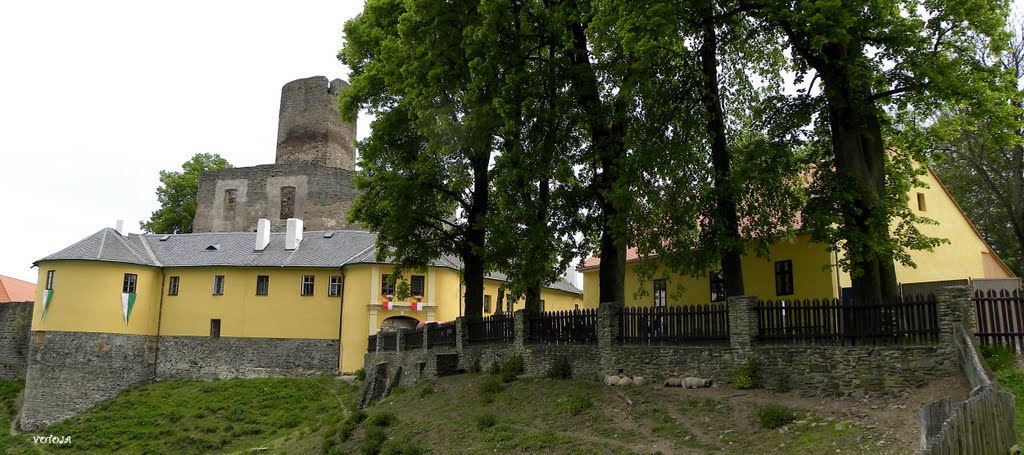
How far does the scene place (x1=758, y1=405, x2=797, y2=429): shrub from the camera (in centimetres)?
1268

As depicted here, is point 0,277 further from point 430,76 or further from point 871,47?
point 871,47

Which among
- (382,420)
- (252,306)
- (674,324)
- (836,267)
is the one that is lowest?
(382,420)

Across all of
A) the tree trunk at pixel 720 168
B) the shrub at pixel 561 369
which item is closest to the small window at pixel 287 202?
the shrub at pixel 561 369

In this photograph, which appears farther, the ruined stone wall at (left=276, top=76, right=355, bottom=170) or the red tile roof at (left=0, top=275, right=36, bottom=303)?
the red tile roof at (left=0, top=275, right=36, bottom=303)

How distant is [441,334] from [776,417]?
16949mm

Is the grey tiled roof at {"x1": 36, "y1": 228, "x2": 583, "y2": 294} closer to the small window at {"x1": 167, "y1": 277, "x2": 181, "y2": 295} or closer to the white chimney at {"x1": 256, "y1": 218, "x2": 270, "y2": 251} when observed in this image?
the white chimney at {"x1": 256, "y1": 218, "x2": 270, "y2": 251}

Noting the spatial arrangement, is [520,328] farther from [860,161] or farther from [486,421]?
[860,161]

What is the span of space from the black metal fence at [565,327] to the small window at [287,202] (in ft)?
121

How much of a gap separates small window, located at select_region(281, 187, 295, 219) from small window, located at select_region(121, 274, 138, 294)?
1368 cm

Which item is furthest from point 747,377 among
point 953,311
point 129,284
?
point 129,284

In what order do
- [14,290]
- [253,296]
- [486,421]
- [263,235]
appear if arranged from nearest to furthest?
[486,421]
[253,296]
[263,235]
[14,290]

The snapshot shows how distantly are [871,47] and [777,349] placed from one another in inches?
278

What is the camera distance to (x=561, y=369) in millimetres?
19281

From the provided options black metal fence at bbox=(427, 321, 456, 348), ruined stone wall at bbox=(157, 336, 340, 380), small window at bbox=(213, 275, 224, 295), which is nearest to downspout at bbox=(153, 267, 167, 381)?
ruined stone wall at bbox=(157, 336, 340, 380)
